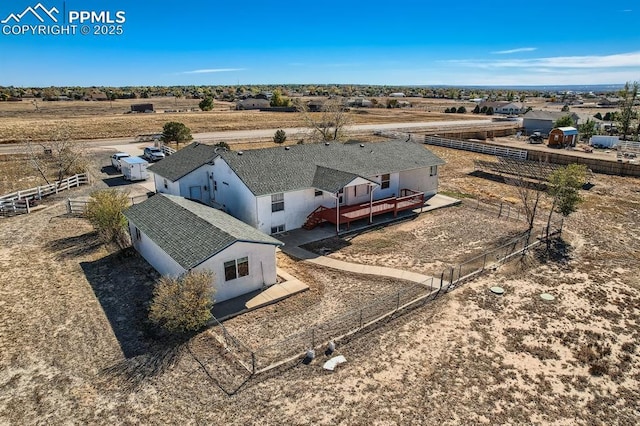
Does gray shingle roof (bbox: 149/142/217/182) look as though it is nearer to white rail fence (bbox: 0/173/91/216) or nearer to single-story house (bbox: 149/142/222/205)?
single-story house (bbox: 149/142/222/205)

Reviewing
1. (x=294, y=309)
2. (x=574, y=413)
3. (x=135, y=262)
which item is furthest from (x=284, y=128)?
(x=574, y=413)

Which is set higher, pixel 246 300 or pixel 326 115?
pixel 326 115

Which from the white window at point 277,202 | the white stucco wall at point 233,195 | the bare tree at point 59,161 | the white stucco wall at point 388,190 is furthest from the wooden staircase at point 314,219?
the bare tree at point 59,161

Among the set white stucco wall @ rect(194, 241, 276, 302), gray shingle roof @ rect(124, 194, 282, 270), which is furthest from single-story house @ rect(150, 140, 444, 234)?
white stucco wall @ rect(194, 241, 276, 302)

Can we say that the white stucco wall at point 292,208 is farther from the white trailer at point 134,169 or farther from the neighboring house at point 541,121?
the neighboring house at point 541,121

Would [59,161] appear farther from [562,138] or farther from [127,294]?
[562,138]

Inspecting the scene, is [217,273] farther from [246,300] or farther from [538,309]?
[538,309]
